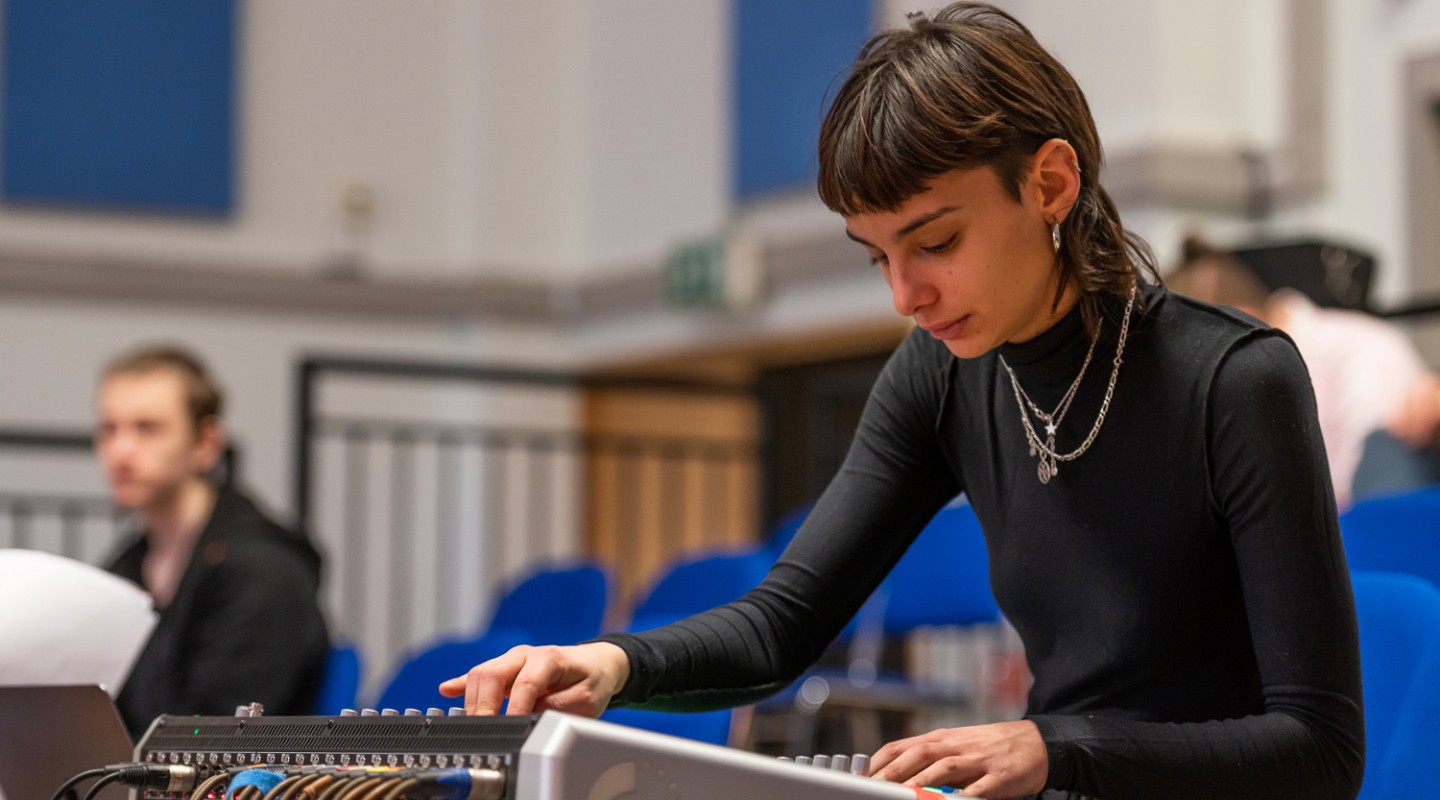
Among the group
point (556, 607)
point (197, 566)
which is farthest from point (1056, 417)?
point (556, 607)

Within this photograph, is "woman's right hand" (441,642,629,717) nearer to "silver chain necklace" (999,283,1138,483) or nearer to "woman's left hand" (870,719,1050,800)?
"woman's left hand" (870,719,1050,800)

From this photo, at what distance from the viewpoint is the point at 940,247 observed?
152 cm

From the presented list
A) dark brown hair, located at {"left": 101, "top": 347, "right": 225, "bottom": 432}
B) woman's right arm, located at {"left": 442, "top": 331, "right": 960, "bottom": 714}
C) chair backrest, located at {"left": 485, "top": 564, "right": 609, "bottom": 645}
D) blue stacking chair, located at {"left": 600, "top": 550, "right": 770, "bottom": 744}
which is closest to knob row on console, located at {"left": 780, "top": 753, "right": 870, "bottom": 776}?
woman's right arm, located at {"left": 442, "top": 331, "right": 960, "bottom": 714}

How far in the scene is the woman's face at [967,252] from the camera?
1.50 metres

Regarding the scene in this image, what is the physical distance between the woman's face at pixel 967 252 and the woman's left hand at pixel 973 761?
0.36 m

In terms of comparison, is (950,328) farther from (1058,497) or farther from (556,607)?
(556,607)

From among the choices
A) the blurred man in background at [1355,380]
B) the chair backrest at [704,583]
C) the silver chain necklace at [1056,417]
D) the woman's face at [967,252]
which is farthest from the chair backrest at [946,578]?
the woman's face at [967,252]

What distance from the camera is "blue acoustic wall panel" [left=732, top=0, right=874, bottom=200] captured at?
6473mm

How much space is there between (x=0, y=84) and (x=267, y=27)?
3.45ft

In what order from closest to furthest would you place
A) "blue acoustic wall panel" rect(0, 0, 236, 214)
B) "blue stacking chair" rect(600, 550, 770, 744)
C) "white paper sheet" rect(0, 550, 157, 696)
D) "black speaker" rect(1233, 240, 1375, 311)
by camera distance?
1. "white paper sheet" rect(0, 550, 157, 696)
2. "blue stacking chair" rect(600, 550, 770, 744)
3. "black speaker" rect(1233, 240, 1375, 311)
4. "blue acoustic wall panel" rect(0, 0, 236, 214)

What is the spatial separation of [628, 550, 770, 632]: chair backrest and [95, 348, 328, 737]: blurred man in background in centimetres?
98

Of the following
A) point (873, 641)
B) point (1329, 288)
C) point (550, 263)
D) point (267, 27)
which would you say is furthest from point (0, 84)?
point (1329, 288)

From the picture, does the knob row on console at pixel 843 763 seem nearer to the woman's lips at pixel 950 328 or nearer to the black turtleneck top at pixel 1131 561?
the black turtleneck top at pixel 1131 561

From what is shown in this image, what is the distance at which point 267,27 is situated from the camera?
24.5 feet
